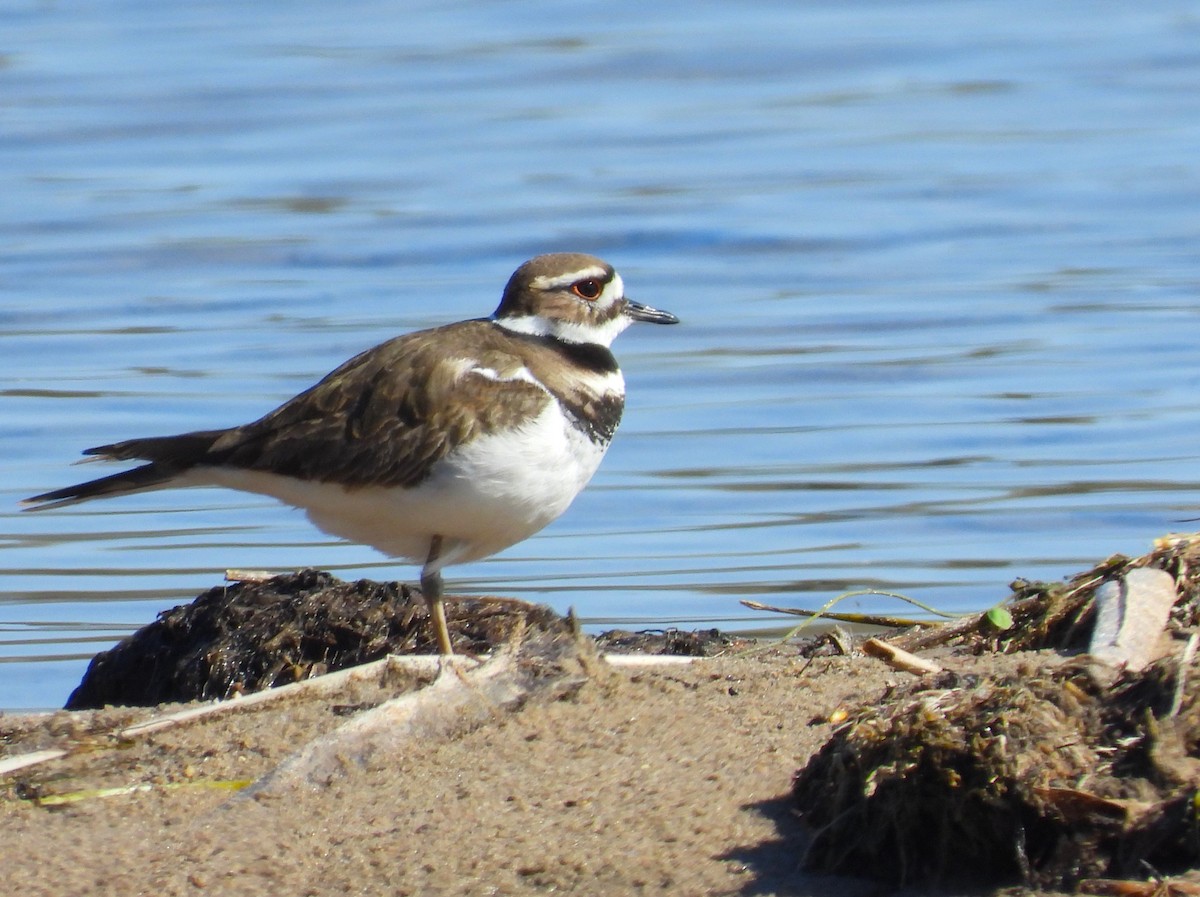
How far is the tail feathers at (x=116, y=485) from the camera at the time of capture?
603 cm

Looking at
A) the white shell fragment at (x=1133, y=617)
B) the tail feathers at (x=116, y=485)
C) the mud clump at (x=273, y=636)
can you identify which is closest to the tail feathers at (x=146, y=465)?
the tail feathers at (x=116, y=485)

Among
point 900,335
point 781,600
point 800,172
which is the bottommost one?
point 781,600

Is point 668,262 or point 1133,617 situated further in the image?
point 668,262

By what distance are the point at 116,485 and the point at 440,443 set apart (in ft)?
3.64

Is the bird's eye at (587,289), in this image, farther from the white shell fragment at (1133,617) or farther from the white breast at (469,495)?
the white shell fragment at (1133,617)

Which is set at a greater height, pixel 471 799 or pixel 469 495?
pixel 469 495

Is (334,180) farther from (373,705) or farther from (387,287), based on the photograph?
(373,705)

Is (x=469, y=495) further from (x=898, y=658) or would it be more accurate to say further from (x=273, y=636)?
(x=898, y=658)

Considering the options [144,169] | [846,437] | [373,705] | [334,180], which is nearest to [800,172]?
[334,180]

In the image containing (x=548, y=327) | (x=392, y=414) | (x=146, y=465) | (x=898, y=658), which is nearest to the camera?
(x=898, y=658)

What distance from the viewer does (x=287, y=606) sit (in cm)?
561

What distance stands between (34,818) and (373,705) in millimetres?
789

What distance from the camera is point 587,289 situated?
247 inches

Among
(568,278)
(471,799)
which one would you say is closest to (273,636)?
(568,278)
